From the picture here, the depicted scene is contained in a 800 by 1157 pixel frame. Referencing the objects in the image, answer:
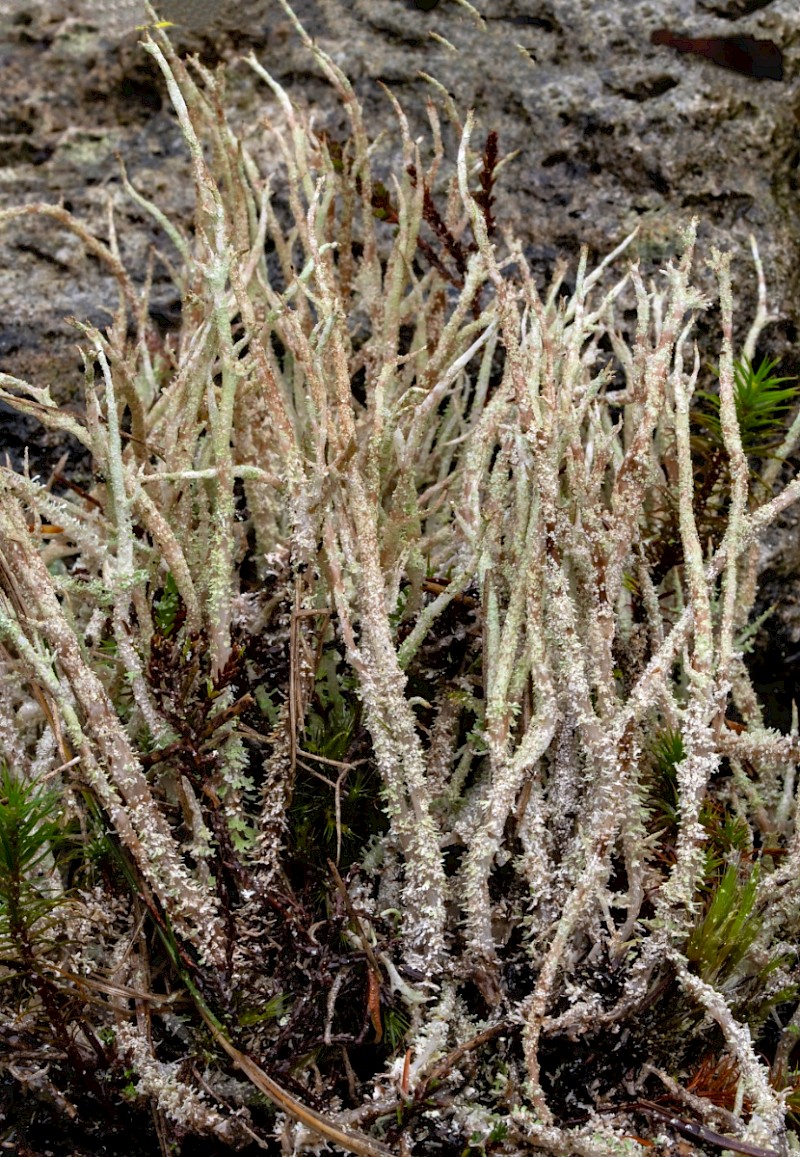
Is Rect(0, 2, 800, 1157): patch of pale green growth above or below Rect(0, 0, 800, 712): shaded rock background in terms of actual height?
below

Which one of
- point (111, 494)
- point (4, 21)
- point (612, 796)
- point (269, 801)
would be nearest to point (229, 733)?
point (269, 801)

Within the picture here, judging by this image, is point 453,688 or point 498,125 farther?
point 498,125

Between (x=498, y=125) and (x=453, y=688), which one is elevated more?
(x=498, y=125)

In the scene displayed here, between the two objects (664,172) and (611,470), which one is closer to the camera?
(611,470)

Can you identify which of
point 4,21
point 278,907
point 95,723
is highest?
point 4,21

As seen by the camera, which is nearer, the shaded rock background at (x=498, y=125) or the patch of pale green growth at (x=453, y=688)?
the patch of pale green growth at (x=453, y=688)

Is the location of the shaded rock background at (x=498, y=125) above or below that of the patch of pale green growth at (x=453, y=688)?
above

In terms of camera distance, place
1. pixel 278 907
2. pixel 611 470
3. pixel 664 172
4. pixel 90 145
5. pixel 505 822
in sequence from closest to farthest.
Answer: pixel 278 907, pixel 505 822, pixel 611 470, pixel 664 172, pixel 90 145

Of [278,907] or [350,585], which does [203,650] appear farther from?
[278,907]
